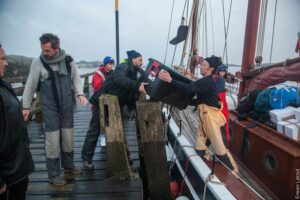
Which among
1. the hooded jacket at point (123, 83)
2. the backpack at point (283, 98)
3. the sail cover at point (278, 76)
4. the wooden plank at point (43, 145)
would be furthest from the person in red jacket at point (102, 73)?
the backpack at point (283, 98)

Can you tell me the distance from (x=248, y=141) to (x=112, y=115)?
1.82 meters

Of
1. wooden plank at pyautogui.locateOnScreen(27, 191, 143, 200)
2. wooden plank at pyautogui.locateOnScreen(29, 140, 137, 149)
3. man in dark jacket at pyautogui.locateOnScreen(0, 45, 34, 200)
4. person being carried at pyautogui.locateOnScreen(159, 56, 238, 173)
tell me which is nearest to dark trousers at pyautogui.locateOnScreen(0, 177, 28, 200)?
man in dark jacket at pyautogui.locateOnScreen(0, 45, 34, 200)

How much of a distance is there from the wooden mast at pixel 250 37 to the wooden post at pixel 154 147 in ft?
7.52

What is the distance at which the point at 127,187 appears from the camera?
133 inches

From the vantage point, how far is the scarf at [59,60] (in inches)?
122

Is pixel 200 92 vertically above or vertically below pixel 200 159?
above

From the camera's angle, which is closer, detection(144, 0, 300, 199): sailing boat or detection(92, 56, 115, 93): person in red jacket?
detection(144, 0, 300, 199): sailing boat

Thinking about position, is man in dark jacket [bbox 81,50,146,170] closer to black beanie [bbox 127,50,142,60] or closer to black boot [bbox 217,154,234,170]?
black beanie [bbox 127,50,142,60]

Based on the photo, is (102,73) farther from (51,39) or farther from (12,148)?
(12,148)

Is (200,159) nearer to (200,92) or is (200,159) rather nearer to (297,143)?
(200,92)

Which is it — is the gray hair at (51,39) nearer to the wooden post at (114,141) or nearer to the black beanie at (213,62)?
the wooden post at (114,141)

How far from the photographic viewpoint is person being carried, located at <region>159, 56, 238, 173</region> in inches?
128

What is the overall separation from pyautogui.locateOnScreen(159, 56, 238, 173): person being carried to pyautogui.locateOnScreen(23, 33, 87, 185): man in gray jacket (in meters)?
1.06

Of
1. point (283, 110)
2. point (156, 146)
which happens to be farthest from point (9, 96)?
point (283, 110)
